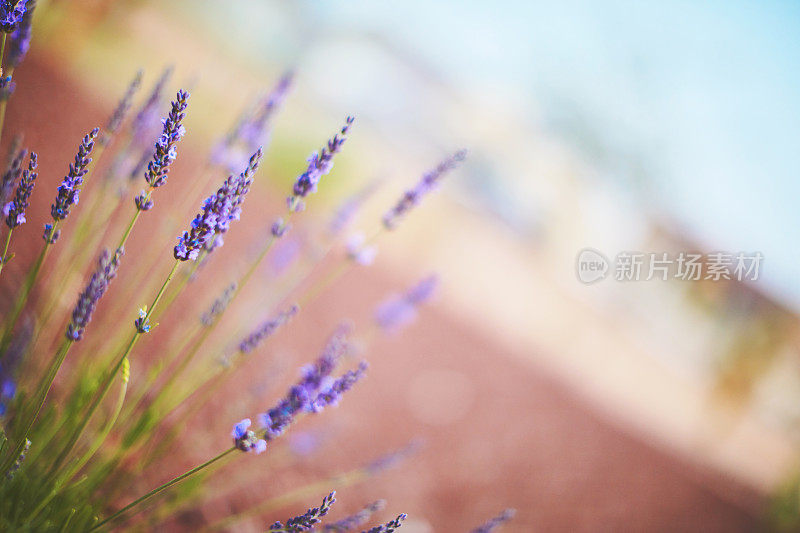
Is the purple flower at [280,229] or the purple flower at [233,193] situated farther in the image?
the purple flower at [280,229]

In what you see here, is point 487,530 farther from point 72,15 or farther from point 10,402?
point 72,15

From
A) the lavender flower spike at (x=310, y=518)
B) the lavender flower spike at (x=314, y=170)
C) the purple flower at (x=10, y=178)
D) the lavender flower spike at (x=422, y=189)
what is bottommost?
the lavender flower spike at (x=310, y=518)

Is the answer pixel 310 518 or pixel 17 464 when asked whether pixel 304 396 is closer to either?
pixel 310 518

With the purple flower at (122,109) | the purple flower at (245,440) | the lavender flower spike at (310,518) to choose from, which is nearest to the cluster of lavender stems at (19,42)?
the purple flower at (122,109)

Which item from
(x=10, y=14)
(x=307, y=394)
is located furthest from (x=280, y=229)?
(x=10, y=14)

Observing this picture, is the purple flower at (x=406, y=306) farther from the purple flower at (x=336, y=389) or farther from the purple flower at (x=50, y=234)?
the purple flower at (x=50, y=234)

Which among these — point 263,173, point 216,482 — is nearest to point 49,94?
point 263,173
